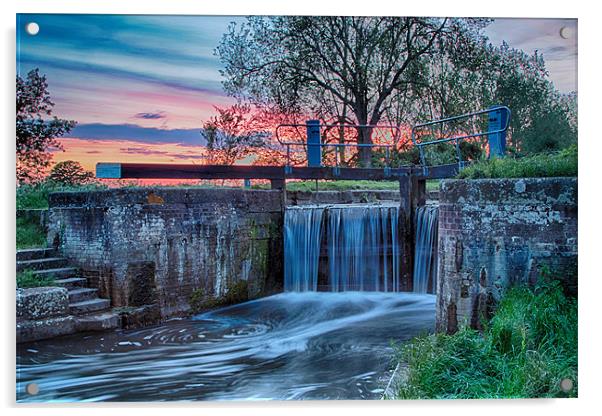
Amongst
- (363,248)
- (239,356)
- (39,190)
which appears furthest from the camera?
(363,248)

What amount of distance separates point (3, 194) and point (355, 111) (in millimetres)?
4417

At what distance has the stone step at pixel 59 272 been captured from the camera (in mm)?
8155

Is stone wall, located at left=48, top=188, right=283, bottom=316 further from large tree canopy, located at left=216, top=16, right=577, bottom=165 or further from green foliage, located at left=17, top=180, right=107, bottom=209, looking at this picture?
large tree canopy, located at left=216, top=16, right=577, bottom=165

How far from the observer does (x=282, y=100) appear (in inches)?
321

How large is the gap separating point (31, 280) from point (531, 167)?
5987 millimetres

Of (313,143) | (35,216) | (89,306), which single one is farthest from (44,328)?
(313,143)

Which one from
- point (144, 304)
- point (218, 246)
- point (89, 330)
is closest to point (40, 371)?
point (89, 330)

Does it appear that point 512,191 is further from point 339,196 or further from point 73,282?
point 339,196

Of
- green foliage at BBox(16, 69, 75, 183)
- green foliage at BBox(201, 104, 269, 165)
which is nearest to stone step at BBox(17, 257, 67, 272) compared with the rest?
green foliage at BBox(16, 69, 75, 183)

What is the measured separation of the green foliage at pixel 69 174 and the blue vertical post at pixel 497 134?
475 cm

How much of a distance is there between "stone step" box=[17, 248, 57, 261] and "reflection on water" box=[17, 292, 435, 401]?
1310mm

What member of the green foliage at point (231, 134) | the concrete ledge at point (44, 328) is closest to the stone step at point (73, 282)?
the concrete ledge at point (44, 328)

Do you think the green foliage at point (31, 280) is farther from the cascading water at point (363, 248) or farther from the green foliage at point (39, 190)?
the cascading water at point (363, 248)

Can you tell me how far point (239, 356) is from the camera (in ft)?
24.3
